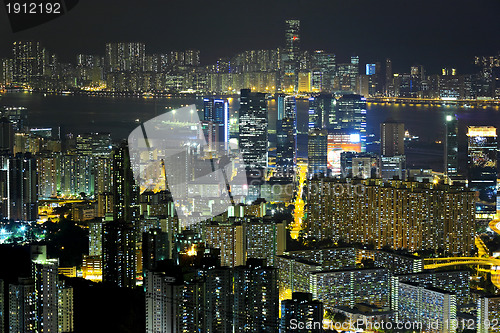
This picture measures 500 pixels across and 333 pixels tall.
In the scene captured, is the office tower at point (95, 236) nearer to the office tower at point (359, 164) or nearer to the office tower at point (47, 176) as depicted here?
the office tower at point (47, 176)

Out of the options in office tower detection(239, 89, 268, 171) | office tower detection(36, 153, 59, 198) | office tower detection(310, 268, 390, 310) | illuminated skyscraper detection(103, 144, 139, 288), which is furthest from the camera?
office tower detection(239, 89, 268, 171)

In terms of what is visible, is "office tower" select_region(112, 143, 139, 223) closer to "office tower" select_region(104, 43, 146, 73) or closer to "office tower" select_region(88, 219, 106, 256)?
"office tower" select_region(88, 219, 106, 256)

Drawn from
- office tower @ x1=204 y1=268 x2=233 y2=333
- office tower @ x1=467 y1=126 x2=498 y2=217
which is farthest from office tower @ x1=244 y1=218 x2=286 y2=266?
office tower @ x1=467 y1=126 x2=498 y2=217

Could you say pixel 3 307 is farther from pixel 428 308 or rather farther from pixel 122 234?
pixel 428 308

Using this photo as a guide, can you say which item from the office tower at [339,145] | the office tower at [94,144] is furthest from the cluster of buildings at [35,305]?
the office tower at [339,145]

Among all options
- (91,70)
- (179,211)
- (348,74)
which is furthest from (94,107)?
(348,74)

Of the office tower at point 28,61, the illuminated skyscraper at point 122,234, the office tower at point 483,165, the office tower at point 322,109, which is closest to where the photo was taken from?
the illuminated skyscraper at point 122,234
